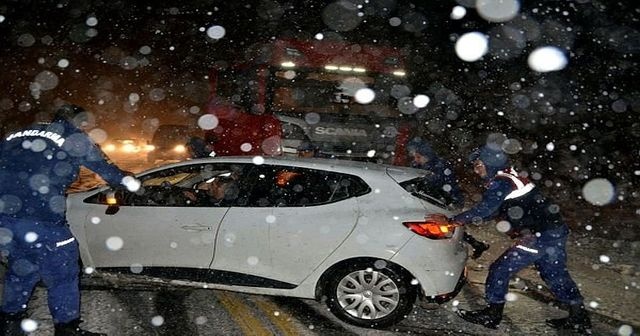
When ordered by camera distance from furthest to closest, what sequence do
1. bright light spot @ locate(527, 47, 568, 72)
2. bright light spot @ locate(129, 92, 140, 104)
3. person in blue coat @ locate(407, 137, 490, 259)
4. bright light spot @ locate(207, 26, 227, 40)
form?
bright light spot @ locate(129, 92, 140, 104) < bright light spot @ locate(207, 26, 227, 40) < bright light spot @ locate(527, 47, 568, 72) < person in blue coat @ locate(407, 137, 490, 259)

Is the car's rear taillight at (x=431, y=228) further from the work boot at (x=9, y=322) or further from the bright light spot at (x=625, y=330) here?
the work boot at (x=9, y=322)

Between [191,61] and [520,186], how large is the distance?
3574 cm

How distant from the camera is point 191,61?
3753cm

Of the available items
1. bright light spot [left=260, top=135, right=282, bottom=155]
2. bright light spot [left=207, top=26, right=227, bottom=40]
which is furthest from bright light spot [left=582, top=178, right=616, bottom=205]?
bright light spot [left=207, top=26, right=227, bottom=40]

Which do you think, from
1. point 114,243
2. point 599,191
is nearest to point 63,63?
point 599,191

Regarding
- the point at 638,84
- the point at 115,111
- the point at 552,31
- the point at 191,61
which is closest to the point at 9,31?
the point at 115,111

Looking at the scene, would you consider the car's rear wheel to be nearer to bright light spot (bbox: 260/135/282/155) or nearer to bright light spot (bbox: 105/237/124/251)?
bright light spot (bbox: 105/237/124/251)

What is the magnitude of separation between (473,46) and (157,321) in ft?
56.8

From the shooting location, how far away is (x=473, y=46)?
62.5ft

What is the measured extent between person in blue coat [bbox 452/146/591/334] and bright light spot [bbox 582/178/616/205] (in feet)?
25.1

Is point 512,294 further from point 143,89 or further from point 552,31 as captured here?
point 143,89

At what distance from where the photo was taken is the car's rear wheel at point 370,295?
4250 millimetres

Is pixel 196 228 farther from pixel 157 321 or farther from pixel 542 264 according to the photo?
pixel 542 264

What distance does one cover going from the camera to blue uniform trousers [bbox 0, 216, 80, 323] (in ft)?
11.2
